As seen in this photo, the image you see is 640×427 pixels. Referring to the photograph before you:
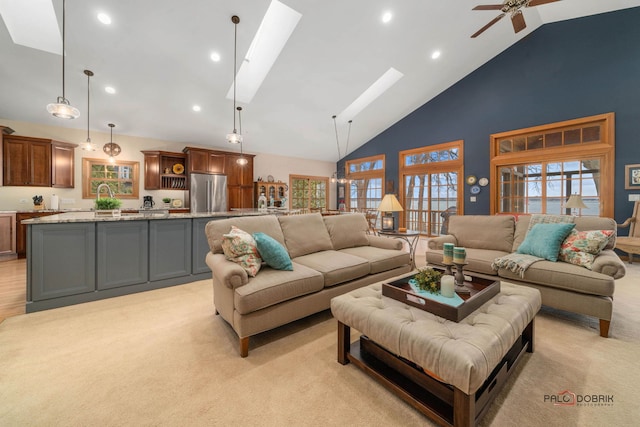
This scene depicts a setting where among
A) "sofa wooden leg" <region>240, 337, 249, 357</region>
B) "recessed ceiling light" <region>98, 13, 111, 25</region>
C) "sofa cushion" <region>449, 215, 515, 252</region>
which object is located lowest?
"sofa wooden leg" <region>240, 337, 249, 357</region>

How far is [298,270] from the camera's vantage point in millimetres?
2215

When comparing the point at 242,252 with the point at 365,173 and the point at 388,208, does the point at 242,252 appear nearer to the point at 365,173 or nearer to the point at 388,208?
the point at 388,208

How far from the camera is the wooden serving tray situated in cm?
140

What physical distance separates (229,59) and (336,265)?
398 centimetres

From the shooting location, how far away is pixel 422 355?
1.19 meters

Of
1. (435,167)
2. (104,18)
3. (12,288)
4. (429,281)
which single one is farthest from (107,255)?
(435,167)

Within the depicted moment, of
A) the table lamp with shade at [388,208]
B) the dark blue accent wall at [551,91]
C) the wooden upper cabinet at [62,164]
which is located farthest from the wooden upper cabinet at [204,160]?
the dark blue accent wall at [551,91]

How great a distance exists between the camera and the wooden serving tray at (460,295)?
140 centimetres

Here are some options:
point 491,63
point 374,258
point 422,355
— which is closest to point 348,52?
point 491,63

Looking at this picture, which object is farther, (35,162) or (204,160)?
(204,160)

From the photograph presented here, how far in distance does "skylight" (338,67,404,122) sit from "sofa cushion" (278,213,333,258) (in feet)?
13.6

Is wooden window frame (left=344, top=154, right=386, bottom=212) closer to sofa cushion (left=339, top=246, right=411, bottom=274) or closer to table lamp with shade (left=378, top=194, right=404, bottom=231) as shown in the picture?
table lamp with shade (left=378, top=194, right=404, bottom=231)

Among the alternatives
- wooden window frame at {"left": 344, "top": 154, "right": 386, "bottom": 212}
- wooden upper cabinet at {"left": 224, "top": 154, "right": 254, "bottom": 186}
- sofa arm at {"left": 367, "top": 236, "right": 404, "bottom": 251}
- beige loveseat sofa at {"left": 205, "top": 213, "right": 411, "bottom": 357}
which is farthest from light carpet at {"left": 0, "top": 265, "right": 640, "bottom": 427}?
wooden window frame at {"left": 344, "top": 154, "right": 386, "bottom": 212}

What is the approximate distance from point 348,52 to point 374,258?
3853mm
